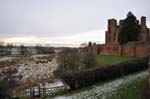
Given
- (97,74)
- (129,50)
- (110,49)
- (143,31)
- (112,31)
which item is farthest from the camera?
(112,31)

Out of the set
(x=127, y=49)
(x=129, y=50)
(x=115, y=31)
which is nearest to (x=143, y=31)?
(x=115, y=31)

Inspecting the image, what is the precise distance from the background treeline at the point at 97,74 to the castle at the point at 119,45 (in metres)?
15.8

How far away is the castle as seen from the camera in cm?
5718

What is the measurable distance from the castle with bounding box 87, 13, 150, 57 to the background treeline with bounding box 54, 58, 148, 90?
1577 cm

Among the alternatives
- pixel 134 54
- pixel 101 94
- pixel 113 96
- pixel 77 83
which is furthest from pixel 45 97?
pixel 134 54

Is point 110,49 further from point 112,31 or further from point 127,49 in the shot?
point 112,31

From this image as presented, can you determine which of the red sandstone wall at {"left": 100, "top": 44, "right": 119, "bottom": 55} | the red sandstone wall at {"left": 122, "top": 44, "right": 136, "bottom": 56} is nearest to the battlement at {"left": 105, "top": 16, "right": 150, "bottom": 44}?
the red sandstone wall at {"left": 100, "top": 44, "right": 119, "bottom": 55}

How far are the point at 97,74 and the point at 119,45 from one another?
1321 inches

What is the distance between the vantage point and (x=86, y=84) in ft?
99.9

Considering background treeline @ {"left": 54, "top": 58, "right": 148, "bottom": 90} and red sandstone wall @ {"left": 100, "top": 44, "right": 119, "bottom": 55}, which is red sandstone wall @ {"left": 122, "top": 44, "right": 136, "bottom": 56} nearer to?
red sandstone wall @ {"left": 100, "top": 44, "right": 119, "bottom": 55}

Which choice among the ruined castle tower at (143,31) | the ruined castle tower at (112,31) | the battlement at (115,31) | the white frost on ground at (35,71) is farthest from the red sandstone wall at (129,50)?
the white frost on ground at (35,71)

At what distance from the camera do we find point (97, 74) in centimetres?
3136

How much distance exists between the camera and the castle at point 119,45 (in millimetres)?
57184

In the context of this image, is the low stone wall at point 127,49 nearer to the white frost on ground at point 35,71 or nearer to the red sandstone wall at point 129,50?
the red sandstone wall at point 129,50
